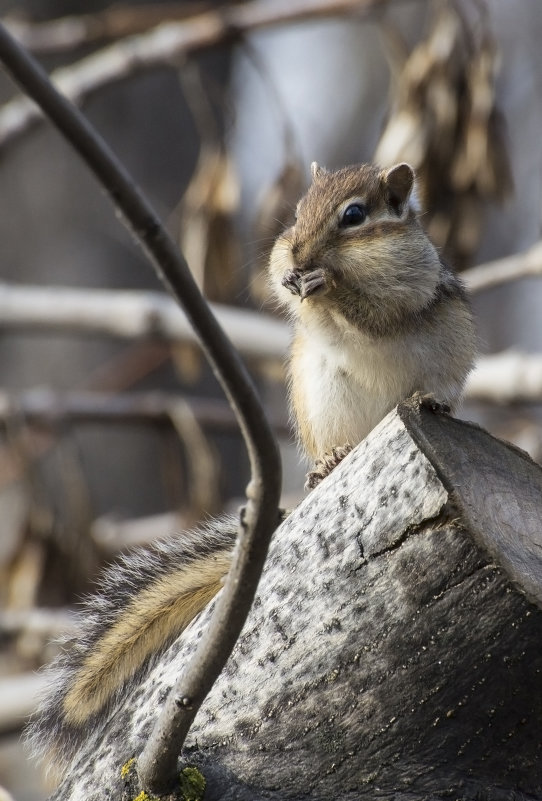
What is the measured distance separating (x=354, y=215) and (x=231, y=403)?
1.11 metres

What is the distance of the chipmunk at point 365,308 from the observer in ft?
6.26

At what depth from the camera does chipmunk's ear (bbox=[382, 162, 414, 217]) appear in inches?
81.4

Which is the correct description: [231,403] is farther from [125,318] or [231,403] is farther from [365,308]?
[125,318]

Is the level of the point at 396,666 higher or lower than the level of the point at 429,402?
lower

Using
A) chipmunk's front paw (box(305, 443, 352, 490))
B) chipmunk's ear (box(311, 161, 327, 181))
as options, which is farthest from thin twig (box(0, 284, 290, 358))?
chipmunk's front paw (box(305, 443, 352, 490))

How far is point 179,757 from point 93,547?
85.9 inches

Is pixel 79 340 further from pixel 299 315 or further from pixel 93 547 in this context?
pixel 299 315

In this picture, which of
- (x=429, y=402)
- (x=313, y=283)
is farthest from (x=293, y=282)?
(x=429, y=402)

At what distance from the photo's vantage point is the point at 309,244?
6.06ft

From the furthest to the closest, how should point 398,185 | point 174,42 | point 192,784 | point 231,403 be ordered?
point 174,42 < point 398,185 < point 192,784 < point 231,403

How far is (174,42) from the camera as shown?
11.9 feet

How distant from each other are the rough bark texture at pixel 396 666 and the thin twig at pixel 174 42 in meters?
2.43

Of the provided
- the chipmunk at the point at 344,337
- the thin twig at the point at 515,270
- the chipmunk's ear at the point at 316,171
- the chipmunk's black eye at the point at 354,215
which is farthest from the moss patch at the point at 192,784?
the thin twig at the point at 515,270

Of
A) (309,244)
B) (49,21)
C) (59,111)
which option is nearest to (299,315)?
(309,244)
